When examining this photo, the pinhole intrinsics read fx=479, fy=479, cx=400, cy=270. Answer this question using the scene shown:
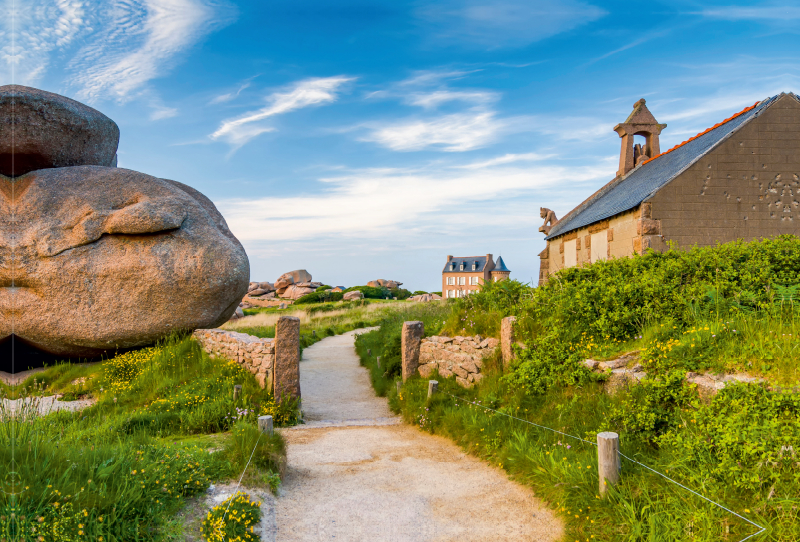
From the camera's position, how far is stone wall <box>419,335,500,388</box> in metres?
9.66

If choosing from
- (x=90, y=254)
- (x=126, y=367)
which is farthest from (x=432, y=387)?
(x=90, y=254)

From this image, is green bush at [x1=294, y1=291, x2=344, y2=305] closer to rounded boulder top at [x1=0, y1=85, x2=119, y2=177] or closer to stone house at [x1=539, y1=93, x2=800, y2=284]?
rounded boulder top at [x1=0, y1=85, x2=119, y2=177]

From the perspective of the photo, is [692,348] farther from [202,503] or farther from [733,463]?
[202,503]

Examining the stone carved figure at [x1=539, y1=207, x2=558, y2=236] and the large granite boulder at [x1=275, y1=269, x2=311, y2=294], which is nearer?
the stone carved figure at [x1=539, y1=207, x2=558, y2=236]

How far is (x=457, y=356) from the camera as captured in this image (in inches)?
395

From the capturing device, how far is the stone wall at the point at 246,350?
10.0 metres

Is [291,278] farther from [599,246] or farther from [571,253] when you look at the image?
[599,246]

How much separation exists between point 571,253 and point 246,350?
58.5ft

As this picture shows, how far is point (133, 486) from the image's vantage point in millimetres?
4883

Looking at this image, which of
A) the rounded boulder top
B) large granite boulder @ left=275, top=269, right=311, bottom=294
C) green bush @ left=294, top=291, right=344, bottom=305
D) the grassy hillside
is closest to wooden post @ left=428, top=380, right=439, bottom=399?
the grassy hillside

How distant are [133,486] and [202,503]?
0.78 meters

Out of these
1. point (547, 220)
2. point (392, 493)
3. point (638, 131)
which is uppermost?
point (638, 131)

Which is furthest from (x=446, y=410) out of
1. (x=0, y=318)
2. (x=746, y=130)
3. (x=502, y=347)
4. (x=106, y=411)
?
(x=746, y=130)

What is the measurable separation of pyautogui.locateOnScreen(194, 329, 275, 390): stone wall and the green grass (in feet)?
1.24
